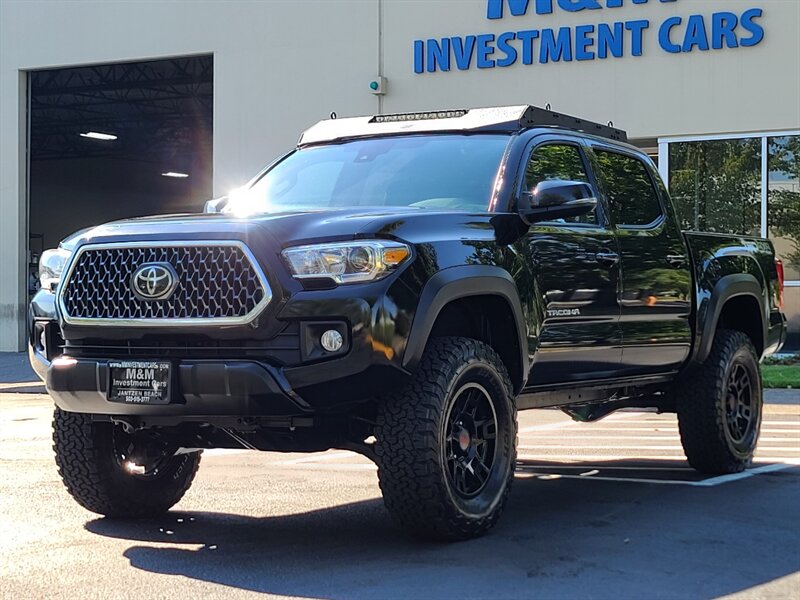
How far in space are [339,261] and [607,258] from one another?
2.15m

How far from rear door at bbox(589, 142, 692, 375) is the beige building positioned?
10.6m

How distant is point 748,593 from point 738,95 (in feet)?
46.1

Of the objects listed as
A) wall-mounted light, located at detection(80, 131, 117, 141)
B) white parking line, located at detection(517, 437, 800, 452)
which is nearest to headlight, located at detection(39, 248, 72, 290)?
white parking line, located at detection(517, 437, 800, 452)

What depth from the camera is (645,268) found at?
7090 millimetres

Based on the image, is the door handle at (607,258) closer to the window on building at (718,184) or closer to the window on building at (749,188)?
the window on building at (718,184)

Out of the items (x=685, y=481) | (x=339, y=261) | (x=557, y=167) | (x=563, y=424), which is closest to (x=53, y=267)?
(x=339, y=261)

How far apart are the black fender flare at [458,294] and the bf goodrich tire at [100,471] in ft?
5.75

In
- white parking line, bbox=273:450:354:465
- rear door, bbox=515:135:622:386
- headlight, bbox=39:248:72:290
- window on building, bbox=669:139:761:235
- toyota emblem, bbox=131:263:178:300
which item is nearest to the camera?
toyota emblem, bbox=131:263:178:300

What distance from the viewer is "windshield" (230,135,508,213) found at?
6219 millimetres

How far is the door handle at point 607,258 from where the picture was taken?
6.63 meters

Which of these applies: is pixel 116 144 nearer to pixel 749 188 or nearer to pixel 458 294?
pixel 749 188

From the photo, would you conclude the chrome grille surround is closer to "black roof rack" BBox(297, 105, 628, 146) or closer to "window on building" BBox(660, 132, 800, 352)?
"black roof rack" BBox(297, 105, 628, 146)

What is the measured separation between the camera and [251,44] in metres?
20.8

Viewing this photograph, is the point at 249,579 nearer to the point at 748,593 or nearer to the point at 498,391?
the point at 498,391
